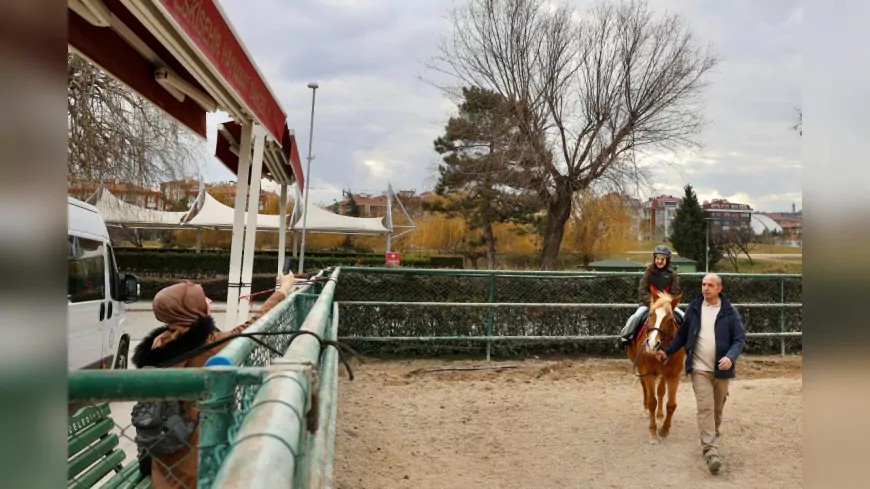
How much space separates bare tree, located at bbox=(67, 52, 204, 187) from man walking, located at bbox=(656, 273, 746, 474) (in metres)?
9.88

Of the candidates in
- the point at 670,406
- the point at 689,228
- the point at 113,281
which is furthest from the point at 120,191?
the point at 689,228

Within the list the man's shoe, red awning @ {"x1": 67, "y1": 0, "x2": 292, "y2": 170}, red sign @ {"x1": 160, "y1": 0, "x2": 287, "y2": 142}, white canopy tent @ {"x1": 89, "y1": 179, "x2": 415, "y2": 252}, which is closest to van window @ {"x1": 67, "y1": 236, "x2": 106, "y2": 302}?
red awning @ {"x1": 67, "y1": 0, "x2": 292, "y2": 170}

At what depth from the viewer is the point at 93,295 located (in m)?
6.08

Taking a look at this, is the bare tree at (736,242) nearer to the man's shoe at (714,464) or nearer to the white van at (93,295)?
the man's shoe at (714,464)

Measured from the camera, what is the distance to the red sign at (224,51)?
2.39 metres

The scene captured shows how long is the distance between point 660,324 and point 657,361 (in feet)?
2.25

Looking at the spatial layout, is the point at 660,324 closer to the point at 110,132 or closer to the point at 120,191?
the point at 110,132

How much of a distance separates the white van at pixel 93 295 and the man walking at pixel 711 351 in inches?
225

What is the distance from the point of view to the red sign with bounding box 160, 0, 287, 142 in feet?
7.84

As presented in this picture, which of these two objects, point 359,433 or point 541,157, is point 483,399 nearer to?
point 359,433

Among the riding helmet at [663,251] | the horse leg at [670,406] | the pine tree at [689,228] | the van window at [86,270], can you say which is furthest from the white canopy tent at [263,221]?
the pine tree at [689,228]

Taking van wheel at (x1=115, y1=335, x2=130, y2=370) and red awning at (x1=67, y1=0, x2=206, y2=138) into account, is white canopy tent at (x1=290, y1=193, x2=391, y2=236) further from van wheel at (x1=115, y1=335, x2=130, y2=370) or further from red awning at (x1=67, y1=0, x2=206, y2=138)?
red awning at (x1=67, y1=0, x2=206, y2=138)

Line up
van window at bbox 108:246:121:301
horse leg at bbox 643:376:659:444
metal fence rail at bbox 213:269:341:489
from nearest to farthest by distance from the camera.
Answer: metal fence rail at bbox 213:269:341:489, horse leg at bbox 643:376:659:444, van window at bbox 108:246:121:301
